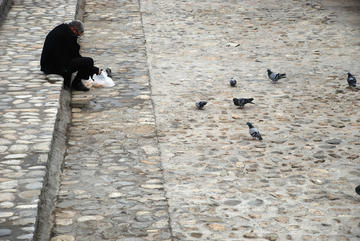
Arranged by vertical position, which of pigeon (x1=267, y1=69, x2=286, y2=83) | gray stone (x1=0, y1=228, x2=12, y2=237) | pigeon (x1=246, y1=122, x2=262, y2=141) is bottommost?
pigeon (x1=267, y1=69, x2=286, y2=83)

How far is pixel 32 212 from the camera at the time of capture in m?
6.07

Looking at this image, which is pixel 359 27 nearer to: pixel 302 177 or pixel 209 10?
pixel 209 10

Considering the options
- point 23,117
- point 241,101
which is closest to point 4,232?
point 23,117

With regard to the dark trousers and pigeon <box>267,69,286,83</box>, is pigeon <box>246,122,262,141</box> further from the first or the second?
the dark trousers

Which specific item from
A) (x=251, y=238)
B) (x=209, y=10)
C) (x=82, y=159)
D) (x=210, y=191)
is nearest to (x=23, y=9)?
(x=209, y=10)

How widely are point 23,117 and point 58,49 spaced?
220cm

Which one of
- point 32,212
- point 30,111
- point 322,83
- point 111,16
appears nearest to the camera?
point 32,212

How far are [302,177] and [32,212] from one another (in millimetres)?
3359

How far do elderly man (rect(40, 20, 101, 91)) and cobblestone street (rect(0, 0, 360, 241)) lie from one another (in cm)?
30

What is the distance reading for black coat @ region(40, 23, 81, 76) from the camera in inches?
417

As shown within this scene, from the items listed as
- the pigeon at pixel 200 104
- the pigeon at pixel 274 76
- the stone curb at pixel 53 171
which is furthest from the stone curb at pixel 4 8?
the pigeon at pixel 274 76

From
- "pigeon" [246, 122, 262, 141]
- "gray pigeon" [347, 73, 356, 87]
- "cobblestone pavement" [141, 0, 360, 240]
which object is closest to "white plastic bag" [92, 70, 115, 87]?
"cobblestone pavement" [141, 0, 360, 240]

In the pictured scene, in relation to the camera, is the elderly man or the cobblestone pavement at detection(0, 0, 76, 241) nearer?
the cobblestone pavement at detection(0, 0, 76, 241)

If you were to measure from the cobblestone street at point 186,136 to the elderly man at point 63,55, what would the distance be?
1.00 ft
